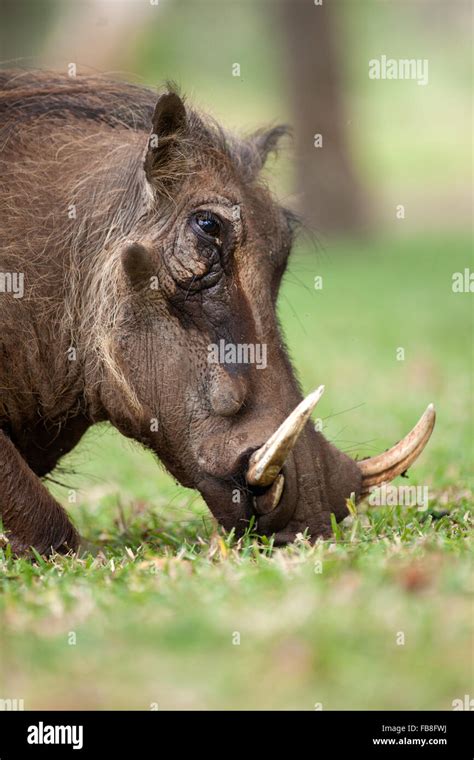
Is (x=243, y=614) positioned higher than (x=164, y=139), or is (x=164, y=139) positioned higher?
(x=164, y=139)

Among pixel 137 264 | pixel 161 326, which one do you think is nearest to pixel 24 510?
pixel 161 326

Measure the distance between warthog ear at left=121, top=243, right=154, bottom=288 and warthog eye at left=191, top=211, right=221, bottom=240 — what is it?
217 millimetres

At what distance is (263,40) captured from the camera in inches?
1203

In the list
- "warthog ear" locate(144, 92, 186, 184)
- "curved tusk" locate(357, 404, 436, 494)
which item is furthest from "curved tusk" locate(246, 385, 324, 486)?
"warthog ear" locate(144, 92, 186, 184)

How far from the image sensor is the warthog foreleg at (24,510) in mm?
4484

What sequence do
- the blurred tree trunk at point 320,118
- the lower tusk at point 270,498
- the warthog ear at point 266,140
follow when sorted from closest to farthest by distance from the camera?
the lower tusk at point 270,498
the warthog ear at point 266,140
the blurred tree trunk at point 320,118

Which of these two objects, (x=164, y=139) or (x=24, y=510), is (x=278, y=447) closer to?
(x=24, y=510)

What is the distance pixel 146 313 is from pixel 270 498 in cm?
85

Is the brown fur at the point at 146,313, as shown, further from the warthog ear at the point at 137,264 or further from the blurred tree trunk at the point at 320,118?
the blurred tree trunk at the point at 320,118

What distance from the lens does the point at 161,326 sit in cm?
453

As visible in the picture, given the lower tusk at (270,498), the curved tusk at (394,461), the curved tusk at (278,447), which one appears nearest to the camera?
the curved tusk at (278,447)
